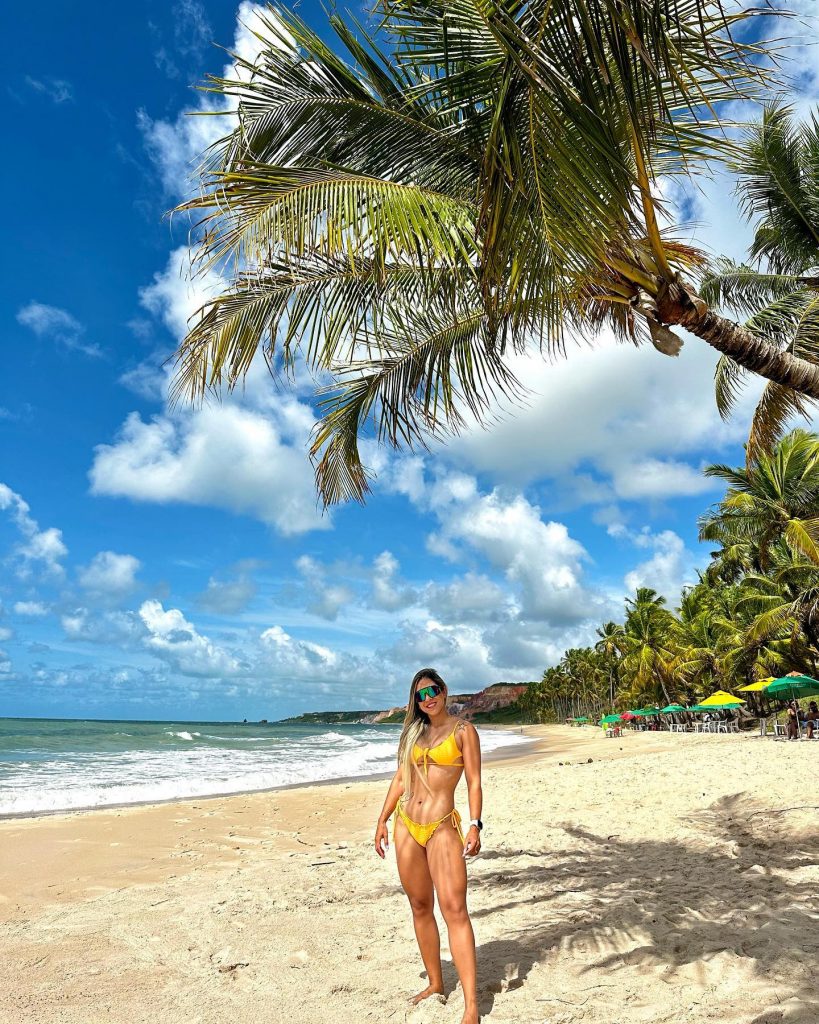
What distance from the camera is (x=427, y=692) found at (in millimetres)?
3262

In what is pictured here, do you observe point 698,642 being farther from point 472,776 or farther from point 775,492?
point 472,776

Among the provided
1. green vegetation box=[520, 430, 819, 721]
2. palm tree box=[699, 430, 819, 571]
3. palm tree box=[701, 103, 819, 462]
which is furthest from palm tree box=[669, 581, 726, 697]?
palm tree box=[701, 103, 819, 462]

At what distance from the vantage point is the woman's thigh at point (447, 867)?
2.99 m

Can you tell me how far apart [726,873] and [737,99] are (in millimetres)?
5060

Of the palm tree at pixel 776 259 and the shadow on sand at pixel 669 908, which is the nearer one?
the shadow on sand at pixel 669 908

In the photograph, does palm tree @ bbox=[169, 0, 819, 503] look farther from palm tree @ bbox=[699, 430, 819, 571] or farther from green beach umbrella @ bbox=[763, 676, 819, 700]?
green beach umbrella @ bbox=[763, 676, 819, 700]

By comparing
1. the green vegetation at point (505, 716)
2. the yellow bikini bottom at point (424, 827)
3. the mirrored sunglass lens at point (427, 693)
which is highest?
the mirrored sunglass lens at point (427, 693)

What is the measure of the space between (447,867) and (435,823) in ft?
0.59

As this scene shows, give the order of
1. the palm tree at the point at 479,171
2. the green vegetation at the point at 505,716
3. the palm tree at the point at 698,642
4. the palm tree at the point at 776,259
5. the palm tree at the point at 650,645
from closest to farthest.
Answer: the palm tree at the point at 479,171, the palm tree at the point at 776,259, the palm tree at the point at 698,642, the palm tree at the point at 650,645, the green vegetation at the point at 505,716

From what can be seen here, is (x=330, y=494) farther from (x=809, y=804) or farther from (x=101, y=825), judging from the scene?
(x=101, y=825)

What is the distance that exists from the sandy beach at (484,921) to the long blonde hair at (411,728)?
→ 42.2 inches

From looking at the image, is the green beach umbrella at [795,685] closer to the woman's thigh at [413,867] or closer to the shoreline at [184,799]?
the shoreline at [184,799]

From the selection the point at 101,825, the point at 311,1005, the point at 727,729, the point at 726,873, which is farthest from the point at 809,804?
the point at 727,729

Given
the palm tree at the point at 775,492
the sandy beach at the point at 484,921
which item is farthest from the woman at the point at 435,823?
the palm tree at the point at 775,492
